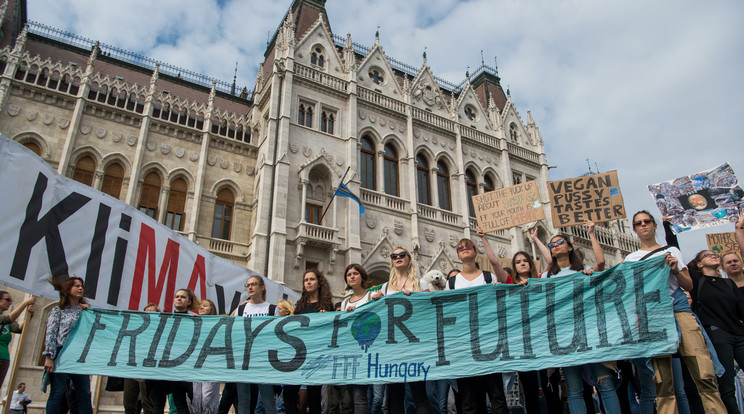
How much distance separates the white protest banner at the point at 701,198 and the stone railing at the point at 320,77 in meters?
15.2

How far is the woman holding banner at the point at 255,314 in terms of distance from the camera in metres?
5.73

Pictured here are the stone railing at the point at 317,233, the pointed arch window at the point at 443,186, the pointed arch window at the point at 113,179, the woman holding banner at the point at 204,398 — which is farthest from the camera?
the pointed arch window at the point at 443,186

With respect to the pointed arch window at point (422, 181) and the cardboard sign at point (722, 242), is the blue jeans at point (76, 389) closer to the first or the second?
the cardboard sign at point (722, 242)

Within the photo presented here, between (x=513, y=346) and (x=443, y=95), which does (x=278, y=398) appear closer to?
(x=513, y=346)

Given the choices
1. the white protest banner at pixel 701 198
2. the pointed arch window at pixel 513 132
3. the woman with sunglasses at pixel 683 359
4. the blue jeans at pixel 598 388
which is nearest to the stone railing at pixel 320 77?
the pointed arch window at pixel 513 132

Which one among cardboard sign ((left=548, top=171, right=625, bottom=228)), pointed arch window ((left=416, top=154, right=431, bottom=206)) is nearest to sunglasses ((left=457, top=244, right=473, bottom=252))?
cardboard sign ((left=548, top=171, right=625, bottom=228))

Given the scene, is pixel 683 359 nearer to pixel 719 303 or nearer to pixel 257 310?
pixel 719 303

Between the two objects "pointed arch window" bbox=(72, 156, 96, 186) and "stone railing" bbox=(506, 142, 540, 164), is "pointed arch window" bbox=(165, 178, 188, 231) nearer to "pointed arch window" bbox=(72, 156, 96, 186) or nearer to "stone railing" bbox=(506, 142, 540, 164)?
"pointed arch window" bbox=(72, 156, 96, 186)

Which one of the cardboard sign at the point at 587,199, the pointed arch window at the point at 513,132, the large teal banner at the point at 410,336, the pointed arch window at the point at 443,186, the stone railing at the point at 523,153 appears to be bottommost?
the large teal banner at the point at 410,336

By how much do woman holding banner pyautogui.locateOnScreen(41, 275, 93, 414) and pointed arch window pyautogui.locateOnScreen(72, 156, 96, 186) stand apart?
12.6 m

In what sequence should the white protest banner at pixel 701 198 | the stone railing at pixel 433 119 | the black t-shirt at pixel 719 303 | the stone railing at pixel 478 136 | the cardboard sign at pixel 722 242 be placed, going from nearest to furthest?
1. the black t-shirt at pixel 719 303
2. the white protest banner at pixel 701 198
3. the cardboard sign at pixel 722 242
4. the stone railing at pixel 433 119
5. the stone railing at pixel 478 136

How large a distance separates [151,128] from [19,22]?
8927mm

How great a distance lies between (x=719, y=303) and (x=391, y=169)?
17137 millimetres

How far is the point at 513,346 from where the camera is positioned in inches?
208
